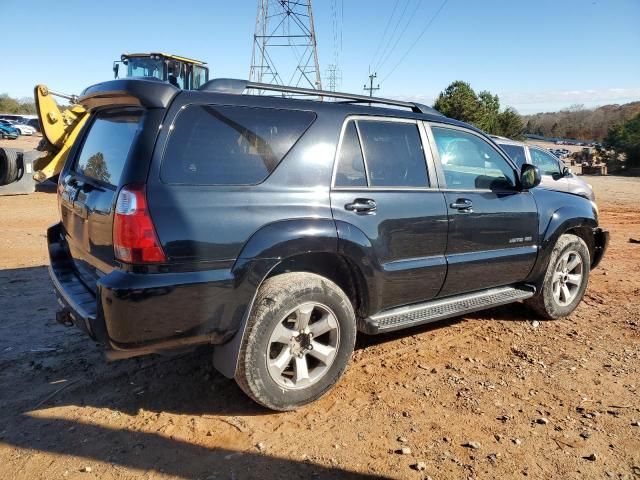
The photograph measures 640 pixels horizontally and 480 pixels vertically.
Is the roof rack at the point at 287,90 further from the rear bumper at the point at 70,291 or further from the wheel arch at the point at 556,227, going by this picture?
the wheel arch at the point at 556,227

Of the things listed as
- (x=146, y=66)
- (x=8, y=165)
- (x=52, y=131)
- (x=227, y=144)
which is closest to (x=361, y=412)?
(x=227, y=144)

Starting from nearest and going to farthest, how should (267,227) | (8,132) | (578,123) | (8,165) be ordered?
(267,227) < (8,165) < (8,132) < (578,123)

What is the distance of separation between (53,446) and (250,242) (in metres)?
1.54

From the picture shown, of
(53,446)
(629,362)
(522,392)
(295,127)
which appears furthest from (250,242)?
(629,362)

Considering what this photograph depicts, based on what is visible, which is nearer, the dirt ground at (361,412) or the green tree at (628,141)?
the dirt ground at (361,412)

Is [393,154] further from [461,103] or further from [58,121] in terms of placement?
[461,103]

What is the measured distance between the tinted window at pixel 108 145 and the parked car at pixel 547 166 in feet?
25.7

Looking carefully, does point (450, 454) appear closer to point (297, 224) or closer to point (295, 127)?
point (297, 224)

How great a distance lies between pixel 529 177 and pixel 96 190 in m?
3.42

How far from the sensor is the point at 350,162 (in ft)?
11.1

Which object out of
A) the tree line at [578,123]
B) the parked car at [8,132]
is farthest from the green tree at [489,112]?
the tree line at [578,123]

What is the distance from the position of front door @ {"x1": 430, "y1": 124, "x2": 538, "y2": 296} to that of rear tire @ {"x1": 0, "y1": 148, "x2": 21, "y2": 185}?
1177 cm

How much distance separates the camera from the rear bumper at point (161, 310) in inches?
101

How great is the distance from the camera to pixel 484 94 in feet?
107
